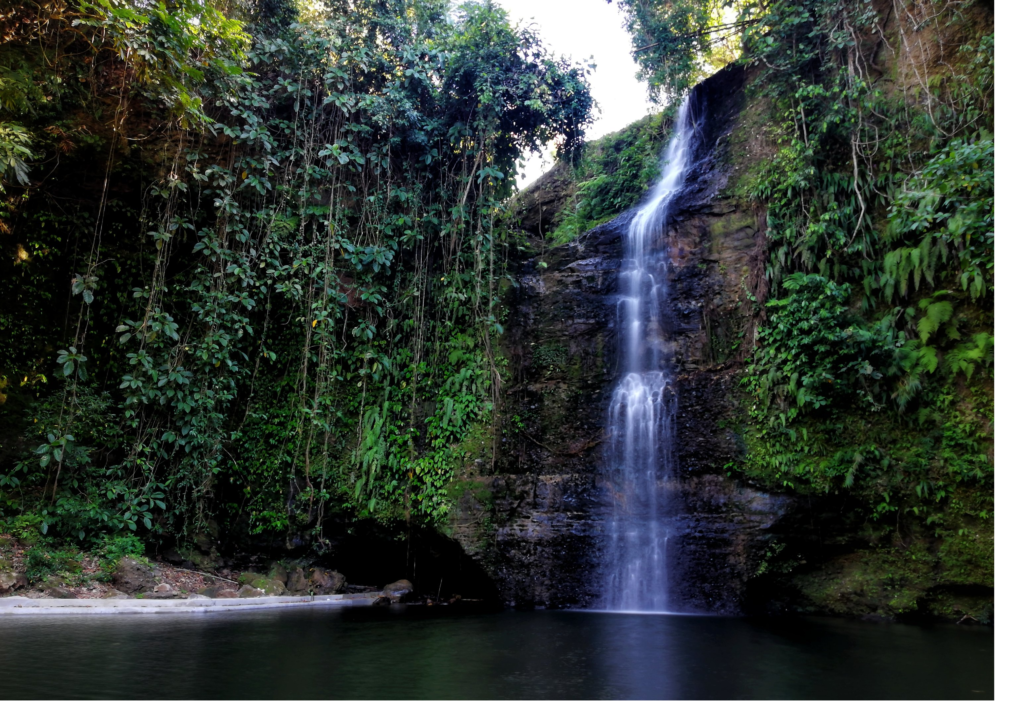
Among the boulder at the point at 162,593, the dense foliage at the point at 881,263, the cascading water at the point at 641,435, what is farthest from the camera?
the cascading water at the point at 641,435

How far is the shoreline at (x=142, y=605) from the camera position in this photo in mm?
6477

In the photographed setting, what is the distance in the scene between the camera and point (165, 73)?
Answer: 8062mm

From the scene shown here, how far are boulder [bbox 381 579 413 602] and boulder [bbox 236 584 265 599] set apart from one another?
1730 mm

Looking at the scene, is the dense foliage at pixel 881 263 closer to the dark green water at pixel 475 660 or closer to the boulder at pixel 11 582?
the dark green water at pixel 475 660

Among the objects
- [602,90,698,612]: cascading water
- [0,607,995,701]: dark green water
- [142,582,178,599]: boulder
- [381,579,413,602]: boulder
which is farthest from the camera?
[381,579,413,602]: boulder

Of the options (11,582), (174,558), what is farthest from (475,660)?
(174,558)

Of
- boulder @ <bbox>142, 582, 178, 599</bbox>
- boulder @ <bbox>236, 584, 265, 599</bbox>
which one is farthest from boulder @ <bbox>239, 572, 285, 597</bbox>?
boulder @ <bbox>142, 582, 178, 599</bbox>

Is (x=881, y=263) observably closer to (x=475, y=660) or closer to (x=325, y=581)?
(x=475, y=660)

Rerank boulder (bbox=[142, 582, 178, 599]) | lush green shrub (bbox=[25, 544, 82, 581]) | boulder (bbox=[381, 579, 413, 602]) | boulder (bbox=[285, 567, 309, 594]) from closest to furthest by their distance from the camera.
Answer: lush green shrub (bbox=[25, 544, 82, 581]), boulder (bbox=[142, 582, 178, 599]), boulder (bbox=[285, 567, 309, 594]), boulder (bbox=[381, 579, 413, 602])

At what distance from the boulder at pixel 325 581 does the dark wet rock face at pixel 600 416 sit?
1.93 meters

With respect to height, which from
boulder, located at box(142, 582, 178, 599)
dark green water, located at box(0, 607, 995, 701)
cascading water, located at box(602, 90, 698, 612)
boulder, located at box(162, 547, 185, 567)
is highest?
cascading water, located at box(602, 90, 698, 612)

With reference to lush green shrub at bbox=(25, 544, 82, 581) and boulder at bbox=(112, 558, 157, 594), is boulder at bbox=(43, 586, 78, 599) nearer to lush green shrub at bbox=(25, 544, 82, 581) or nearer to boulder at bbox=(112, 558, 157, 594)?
lush green shrub at bbox=(25, 544, 82, 581)

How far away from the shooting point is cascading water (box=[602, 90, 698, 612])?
8.74 metres

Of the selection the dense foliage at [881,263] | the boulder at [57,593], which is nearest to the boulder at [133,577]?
the boulder at [57,593]
